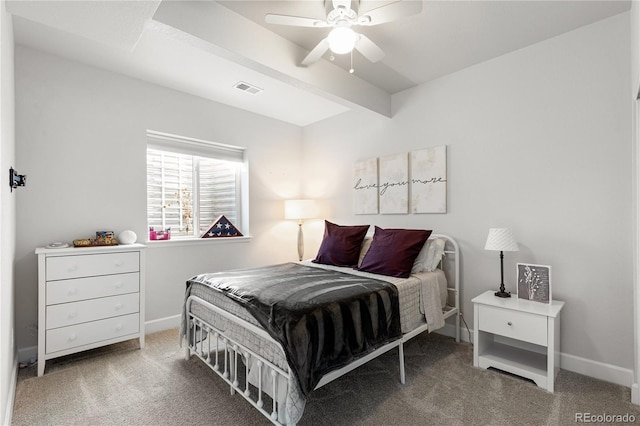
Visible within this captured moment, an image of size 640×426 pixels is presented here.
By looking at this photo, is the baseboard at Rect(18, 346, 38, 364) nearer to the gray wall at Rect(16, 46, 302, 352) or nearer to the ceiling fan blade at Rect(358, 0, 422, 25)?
the gray wall at Rect(16, 46, 302, 352)

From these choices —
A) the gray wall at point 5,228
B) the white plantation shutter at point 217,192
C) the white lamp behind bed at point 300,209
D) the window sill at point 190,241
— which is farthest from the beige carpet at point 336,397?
the white lamp behind bed at point 300,209

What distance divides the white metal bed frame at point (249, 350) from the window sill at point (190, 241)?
1068mm

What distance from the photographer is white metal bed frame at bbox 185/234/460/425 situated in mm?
1687

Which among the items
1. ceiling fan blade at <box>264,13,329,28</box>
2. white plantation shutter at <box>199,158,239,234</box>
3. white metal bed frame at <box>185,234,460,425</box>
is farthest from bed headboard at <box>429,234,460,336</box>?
white plantation shutter at <box>199,158,239,234</box>

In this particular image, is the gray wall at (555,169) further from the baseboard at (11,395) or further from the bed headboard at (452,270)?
the baseboard at (11,395)

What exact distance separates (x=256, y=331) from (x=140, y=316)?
1.60 meters

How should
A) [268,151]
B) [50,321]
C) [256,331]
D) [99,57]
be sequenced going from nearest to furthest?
[256,331] < [50,321] < [99,57] < [268,151]

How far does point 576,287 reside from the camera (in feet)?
7.72

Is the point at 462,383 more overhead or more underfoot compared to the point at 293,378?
more underfoot

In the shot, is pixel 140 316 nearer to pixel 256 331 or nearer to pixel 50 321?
pixel 50 321

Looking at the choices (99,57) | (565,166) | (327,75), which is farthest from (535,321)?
(99,57)

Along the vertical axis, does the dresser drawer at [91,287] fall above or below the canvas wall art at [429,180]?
below

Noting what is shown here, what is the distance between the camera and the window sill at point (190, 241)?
127 inches

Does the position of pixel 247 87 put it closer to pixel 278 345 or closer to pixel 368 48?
pixel 368 48
